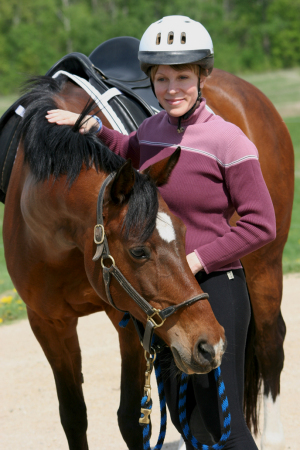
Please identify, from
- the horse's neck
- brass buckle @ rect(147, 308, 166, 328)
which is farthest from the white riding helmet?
brass buckle @ rect(147, 308, 166, 328)

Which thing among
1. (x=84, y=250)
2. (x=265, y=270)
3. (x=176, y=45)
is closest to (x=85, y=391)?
(x=265, y=270)

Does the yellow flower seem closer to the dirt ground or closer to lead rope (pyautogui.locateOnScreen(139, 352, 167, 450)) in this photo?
the dirt ground

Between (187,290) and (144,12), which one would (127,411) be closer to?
(187,290)

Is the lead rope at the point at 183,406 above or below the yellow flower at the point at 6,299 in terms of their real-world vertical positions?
above

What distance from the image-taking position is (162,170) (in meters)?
1.83

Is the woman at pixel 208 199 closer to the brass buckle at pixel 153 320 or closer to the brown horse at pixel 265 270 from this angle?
the brass buckle at pixel 153 320

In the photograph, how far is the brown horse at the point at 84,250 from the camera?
67.0 inches

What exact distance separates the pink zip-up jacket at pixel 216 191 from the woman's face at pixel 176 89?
6cm

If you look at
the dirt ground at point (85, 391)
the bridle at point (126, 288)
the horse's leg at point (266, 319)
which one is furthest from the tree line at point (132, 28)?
the bridle at point (126, 288)

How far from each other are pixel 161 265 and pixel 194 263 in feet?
0.50

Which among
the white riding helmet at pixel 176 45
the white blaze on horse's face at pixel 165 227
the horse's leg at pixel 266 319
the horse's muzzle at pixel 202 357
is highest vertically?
the white riding helmet at pixel 176 45

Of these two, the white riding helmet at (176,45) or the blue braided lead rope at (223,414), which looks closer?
the blue braided lead rope at (223,414)

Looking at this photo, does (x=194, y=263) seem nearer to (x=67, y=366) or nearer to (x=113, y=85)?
(x=67, y=366)

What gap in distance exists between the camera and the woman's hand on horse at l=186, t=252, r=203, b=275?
1.80 m
